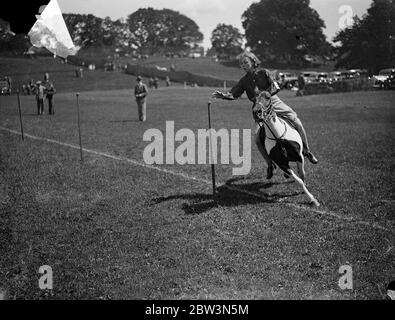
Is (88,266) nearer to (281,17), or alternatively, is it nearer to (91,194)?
(91,194)

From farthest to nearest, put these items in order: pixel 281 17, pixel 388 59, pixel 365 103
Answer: pixel 281 17
pixel 365 103
pixel 388 59

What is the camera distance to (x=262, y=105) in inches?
286

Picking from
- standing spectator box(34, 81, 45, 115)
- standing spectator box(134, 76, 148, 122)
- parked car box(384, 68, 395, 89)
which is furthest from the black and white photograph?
parked car box(384, 68, 395, 89)

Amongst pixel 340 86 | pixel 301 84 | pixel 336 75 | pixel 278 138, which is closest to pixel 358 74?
pixel 340 86

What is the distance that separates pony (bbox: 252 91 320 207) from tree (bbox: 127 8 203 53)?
2364 centimetres

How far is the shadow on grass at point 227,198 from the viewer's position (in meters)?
7.55

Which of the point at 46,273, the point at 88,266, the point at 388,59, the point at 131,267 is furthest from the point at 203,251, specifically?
the point at 388,59

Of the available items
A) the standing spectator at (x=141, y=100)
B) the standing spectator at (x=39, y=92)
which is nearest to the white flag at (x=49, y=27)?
the standing spectator at (x=141, y=100)

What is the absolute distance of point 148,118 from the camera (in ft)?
73.2

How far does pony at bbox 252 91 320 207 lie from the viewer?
7.30m

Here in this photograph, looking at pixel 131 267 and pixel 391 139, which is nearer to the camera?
pixel 131 267

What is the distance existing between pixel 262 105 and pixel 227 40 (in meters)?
60.8

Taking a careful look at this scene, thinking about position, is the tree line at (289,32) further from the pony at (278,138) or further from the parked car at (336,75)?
the parked car at (336,75)

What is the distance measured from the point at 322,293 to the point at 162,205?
12.4 feet
